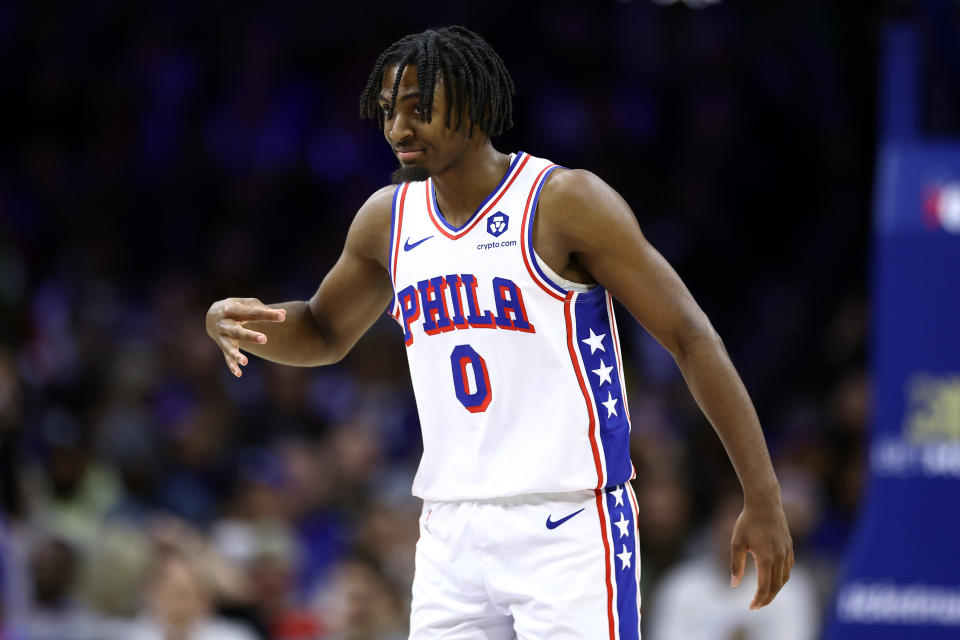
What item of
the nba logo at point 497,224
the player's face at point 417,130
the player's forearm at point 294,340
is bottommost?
the player's forearm at point 294,340

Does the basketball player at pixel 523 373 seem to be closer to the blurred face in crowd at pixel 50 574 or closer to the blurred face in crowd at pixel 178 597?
the blurred face in crowd at pixel 178 597

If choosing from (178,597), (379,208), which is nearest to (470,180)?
(379,208)

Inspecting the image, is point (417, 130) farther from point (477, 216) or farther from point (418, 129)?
point (477, 216)

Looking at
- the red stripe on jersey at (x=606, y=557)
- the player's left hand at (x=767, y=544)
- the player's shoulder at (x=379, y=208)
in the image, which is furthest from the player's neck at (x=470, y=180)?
the player's left hand at (x=767, y=544)

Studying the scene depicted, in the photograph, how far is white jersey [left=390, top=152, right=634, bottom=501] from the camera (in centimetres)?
316

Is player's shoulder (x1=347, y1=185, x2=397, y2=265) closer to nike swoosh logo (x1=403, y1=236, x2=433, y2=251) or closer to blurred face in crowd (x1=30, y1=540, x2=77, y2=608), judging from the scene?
nike swoosh logo (x1=403, y1=236, x2=433, y2=251)

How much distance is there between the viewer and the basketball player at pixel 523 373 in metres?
3.11

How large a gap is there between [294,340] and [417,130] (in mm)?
770

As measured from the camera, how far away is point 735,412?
311 cm

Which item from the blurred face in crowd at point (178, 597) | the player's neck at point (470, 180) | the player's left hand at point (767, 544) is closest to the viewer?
the player's left hand at point (767, 544)

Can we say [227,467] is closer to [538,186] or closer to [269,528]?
[269,528]

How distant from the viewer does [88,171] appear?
11.0 metres

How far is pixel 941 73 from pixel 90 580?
5.04 metres

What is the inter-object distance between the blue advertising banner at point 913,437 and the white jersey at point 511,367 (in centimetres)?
240
